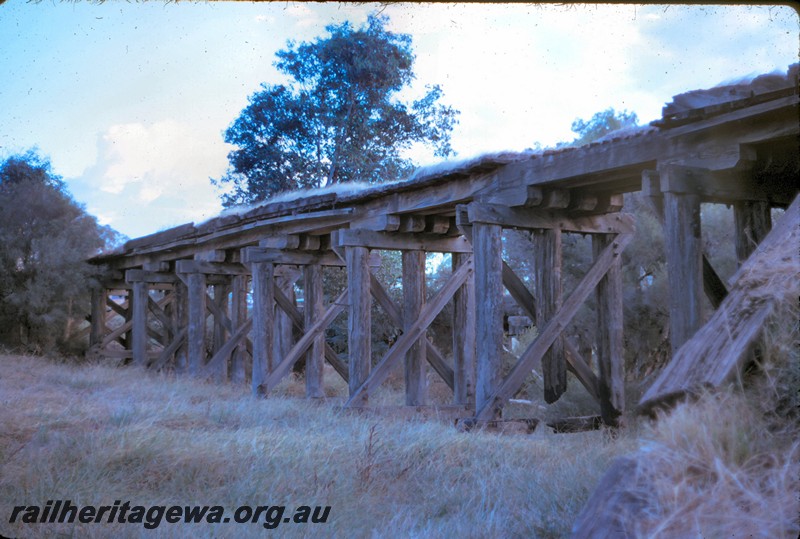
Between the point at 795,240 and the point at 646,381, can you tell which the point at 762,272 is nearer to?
the point at 795,240

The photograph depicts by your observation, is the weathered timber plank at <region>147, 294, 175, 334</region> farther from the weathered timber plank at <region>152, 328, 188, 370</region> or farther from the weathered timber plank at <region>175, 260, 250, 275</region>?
the weathered timber plank at <region>175, 260, 250, 275</region>

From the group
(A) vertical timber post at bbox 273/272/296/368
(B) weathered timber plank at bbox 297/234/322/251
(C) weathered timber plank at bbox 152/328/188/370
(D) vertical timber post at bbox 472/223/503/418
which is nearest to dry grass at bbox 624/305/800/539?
(D) vertical timber post at bbox 472/223/503/418

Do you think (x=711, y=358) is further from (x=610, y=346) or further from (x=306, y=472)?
(x=610, y=346)

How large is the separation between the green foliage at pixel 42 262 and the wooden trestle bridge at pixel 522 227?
4775 millimetres

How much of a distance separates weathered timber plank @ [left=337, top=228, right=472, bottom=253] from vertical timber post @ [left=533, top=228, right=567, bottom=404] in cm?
196

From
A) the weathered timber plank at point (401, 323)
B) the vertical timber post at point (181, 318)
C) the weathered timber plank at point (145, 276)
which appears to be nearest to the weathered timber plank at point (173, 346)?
the vertical timber post at point (181, 318)

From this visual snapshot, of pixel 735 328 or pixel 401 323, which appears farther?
pixel 401 323

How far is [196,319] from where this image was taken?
13125 millimetres

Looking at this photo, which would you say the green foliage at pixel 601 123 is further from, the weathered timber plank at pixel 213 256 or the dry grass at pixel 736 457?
the dry grass at pixel 736 457

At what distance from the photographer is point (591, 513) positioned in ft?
8.45

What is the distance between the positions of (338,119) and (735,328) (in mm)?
15070

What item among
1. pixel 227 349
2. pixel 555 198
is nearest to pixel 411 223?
pixel 555 198

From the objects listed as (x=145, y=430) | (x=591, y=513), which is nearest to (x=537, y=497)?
(x=591, y=513)

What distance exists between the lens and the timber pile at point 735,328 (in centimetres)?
282
